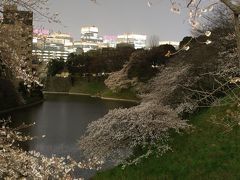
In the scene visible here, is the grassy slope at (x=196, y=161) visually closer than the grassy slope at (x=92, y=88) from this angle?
Yes

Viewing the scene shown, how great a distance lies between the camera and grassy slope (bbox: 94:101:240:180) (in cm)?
1523

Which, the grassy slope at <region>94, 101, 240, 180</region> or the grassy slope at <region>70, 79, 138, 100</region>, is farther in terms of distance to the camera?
the grassy slope at <region>70, 79, 138, 100</region>

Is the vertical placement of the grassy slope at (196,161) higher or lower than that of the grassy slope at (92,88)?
A: higher

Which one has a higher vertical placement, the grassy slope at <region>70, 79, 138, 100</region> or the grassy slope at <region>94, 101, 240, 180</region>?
the grassy slope at <region>94, 101, 240, 180</region>

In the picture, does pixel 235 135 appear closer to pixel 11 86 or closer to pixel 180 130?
pixel 180 130

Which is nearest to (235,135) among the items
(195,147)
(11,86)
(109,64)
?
(195,147)

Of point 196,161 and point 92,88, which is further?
point 92,88

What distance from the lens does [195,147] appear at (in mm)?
17953

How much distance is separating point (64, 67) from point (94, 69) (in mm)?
12482

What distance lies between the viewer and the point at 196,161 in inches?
645

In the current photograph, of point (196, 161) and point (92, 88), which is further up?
point (196, 161)

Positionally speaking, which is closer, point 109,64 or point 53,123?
point 53,123

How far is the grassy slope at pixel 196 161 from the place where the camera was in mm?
15234

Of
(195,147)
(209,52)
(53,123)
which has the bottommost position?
(53,123)
